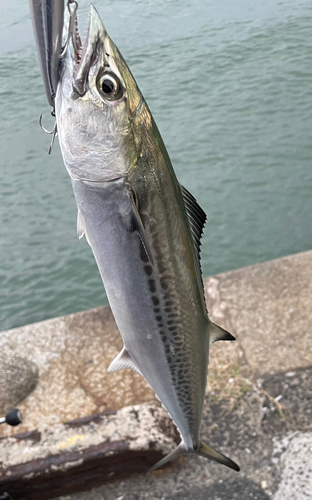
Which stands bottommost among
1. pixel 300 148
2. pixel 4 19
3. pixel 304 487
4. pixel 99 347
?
pixel 300 148

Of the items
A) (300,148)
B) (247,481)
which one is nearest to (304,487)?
(247,481)

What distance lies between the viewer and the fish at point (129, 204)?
1.03 m

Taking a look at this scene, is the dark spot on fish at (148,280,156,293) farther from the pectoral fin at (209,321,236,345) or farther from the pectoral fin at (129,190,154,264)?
the pectoral fin at (209,321,236,345)

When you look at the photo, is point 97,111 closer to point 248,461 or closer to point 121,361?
point 121,361

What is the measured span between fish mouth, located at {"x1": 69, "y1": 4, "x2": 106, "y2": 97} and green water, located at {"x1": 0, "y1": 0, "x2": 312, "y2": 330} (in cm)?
416

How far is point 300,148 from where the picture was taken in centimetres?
679

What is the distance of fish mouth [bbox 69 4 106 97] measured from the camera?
965mm

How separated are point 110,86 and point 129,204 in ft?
0.81

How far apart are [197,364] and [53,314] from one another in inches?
150

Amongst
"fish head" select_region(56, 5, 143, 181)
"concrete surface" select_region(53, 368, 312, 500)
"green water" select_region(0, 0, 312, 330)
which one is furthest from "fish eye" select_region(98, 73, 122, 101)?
"green water" select_region(0, 0, 312, 330)

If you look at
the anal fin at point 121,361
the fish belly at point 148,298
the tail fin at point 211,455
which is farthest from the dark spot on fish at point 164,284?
the tail fin at point 211,455

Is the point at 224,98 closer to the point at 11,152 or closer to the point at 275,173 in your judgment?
the point at 275,173

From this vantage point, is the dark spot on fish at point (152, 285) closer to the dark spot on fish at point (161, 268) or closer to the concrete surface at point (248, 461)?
the dark spot on fish at point (161, 268)

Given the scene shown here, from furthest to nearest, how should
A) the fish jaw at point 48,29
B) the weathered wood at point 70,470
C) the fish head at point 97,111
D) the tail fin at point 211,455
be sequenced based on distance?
the weathered wood at point 70,470, the tail fin at point 211,455, the fish head at point 97,111, the fish jaw at point 48,29
